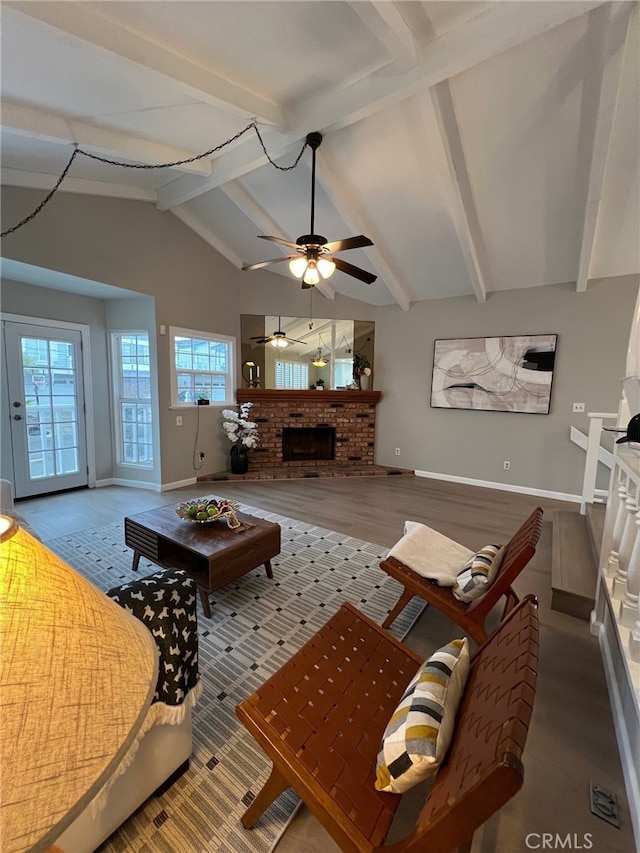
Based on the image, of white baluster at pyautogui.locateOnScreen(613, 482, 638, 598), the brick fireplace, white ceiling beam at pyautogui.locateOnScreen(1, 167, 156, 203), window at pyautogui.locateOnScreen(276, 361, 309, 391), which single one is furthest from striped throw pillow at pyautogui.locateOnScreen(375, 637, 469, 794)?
window at pyautogui.locateOnScreen(276, 361, 309, 391)

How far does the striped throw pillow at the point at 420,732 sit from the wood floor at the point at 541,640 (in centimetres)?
54

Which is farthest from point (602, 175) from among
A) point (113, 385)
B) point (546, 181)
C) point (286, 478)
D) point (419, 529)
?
point (113, 385)

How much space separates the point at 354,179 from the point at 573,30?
1919 millimetres

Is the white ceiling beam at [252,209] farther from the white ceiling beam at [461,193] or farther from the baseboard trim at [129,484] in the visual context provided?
the baseboard trim at [129,484]

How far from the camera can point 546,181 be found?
334 cm

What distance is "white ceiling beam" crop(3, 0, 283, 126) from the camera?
1923 mm

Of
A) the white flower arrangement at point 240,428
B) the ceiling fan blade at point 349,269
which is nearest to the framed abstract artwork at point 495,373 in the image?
the ceiling fan blade at point 349,269

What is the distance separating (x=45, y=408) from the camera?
432 centimetres

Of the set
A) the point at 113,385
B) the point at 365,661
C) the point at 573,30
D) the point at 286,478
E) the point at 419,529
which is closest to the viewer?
the point at 365,661

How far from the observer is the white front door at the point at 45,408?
4059mm

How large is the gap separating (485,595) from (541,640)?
0.70 meters

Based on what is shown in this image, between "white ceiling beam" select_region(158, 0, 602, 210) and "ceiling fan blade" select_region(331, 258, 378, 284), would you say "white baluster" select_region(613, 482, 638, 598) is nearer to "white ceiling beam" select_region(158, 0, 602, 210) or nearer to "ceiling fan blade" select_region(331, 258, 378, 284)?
"ceiling fan blade" select_region(331, 258, 378, 284)

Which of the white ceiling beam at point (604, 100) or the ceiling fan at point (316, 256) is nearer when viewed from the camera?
the white ceiling beam at point (604, 100)

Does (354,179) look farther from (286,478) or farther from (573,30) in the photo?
(286,478)
